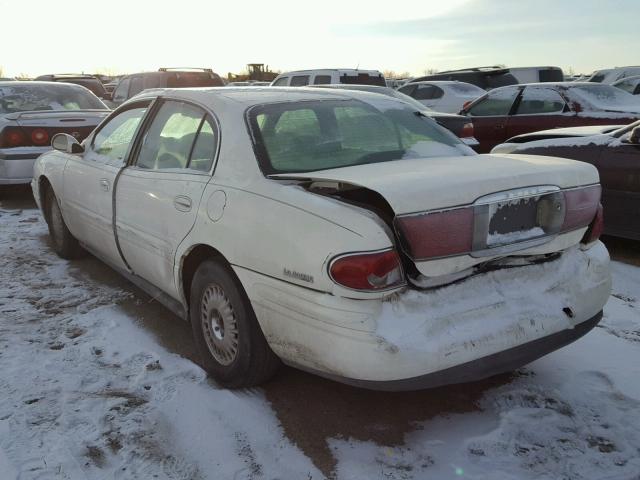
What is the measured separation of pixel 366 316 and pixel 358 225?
354mm

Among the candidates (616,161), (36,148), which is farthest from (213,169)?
(36,148)

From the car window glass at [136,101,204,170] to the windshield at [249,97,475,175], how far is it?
48 cm

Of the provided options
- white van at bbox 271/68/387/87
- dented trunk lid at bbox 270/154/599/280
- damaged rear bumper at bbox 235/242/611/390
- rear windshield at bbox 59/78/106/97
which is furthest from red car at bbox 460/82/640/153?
rear windshield at bbox 59/78/106/97

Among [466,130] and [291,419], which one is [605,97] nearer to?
[466,130]

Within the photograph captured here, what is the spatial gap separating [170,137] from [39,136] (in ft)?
15.5

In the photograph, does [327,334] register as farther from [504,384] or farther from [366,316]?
[504,384]

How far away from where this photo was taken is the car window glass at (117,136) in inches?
161

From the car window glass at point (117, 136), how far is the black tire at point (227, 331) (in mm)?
1377

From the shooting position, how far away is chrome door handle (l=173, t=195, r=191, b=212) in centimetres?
316

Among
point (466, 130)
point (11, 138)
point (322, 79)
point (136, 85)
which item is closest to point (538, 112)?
point (466, 130)

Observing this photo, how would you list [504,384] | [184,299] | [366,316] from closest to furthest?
[366,316] < [504,384] < [184,299]

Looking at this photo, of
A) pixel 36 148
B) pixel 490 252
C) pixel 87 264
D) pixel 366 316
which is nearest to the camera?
pixel 366 316

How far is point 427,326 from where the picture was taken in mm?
2332

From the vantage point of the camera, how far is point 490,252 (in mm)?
2480
